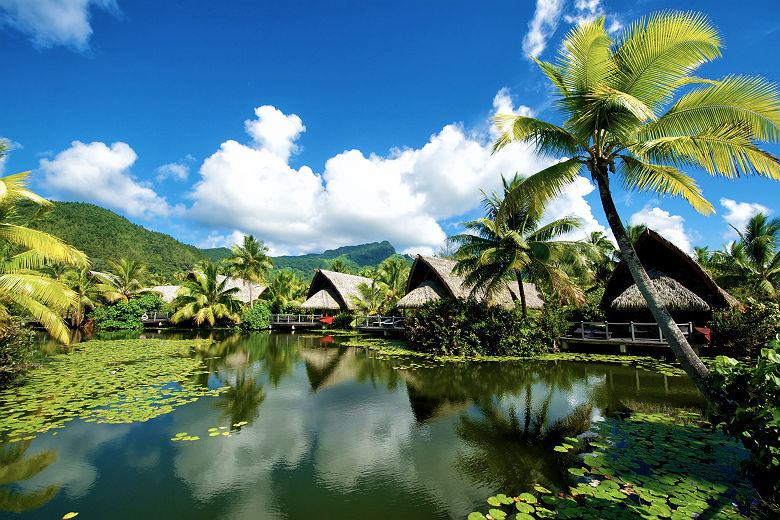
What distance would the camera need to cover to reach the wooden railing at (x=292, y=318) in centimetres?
2534

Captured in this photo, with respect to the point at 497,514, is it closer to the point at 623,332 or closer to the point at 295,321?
the point at 623,332

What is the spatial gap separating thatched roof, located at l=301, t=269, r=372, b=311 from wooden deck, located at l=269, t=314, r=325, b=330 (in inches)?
44.3

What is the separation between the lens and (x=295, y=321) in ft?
83.9

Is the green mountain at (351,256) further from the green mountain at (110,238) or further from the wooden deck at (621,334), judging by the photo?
the wooden deck at (621,334)

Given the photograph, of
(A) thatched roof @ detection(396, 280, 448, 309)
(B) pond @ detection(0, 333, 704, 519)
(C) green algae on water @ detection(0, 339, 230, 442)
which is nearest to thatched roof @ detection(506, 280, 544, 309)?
(A) thatched roof @ detection(396, 280, 448, 309)

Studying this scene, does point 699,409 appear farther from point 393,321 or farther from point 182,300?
point 182,300

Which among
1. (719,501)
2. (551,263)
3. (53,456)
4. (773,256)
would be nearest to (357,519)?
(719,501)

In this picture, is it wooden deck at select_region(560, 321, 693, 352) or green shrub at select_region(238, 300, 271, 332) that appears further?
green shrub at select_region(238, 300, 271, 332)

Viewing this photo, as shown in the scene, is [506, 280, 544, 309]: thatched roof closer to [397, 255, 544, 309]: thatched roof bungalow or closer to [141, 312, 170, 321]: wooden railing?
[397, 255, 544, 309]: thatched roof bungalow

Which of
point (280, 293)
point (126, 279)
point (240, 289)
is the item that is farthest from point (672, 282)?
point (126, 279)

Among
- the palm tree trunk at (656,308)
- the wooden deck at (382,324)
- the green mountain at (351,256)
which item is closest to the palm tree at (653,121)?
the palm tree trunk at (656,308)

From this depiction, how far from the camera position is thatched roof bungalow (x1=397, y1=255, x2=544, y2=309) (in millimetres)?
16750

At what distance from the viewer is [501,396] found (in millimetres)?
7648

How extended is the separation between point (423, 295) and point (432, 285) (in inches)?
32.7
